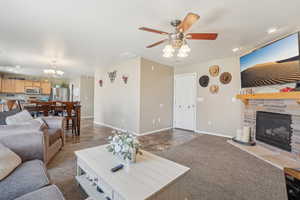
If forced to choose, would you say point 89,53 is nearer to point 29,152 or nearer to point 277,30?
point 29,152

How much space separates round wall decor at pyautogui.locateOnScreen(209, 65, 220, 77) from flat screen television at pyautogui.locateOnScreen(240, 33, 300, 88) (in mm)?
886

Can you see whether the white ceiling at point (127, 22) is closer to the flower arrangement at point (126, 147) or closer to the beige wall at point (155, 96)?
the beige wall at point (155, 96)

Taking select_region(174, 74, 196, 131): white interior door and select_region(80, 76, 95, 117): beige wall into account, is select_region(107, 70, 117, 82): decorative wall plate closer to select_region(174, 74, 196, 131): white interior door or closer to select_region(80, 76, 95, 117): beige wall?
select_region(174, 74, 196, 131): white interior door

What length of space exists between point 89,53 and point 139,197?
393 cm

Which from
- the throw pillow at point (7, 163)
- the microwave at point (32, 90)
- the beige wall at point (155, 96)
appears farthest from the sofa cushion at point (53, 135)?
the microwave at point (32, 90)

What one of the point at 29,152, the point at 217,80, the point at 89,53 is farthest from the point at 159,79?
the point at 29,152

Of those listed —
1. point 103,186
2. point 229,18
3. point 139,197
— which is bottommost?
point 103,186

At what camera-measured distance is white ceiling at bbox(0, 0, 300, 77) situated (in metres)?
1.84

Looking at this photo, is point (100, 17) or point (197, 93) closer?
point (100, 17)

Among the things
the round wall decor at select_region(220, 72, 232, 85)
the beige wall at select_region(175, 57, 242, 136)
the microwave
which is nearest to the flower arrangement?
the beige wall at select_region(175, 57, 242, 136)

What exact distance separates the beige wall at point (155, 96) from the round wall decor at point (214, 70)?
1.41 metres

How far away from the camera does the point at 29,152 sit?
1.63 m

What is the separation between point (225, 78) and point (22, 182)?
4.59 metres

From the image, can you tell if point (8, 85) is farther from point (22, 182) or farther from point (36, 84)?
point (22, 182)
